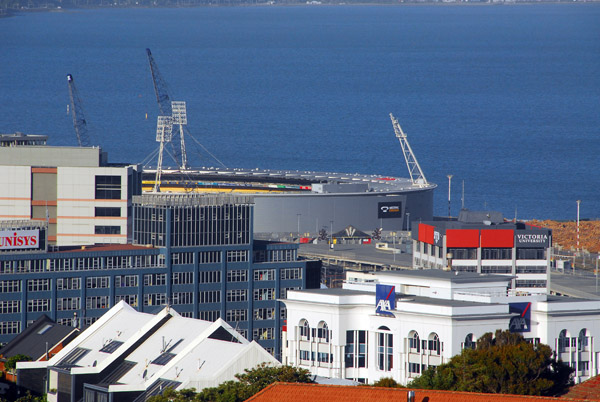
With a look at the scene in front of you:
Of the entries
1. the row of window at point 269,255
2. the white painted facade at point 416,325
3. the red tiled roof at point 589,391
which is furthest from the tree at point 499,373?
the row of window at point 269,255

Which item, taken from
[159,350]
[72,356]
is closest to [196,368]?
[159,350]

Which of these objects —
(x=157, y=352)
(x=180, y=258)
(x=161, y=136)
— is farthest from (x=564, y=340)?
(x=161, y=136)

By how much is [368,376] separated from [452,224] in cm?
4038

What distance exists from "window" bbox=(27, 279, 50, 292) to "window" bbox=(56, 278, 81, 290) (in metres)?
0.81

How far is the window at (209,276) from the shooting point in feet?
377

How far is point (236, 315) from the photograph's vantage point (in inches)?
4488

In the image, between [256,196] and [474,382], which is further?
[256,196]

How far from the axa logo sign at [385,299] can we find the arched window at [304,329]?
5.03 metres

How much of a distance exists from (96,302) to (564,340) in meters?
36.7

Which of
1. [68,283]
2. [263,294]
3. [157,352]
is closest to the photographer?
[157,352]

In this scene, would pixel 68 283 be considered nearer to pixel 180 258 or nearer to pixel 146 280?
pixel 146 280

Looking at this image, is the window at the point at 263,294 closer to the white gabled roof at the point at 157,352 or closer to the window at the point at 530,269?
the window at the point at 530,269

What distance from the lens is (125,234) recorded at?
139m

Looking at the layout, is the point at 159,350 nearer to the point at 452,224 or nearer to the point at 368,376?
the point at 368,376
